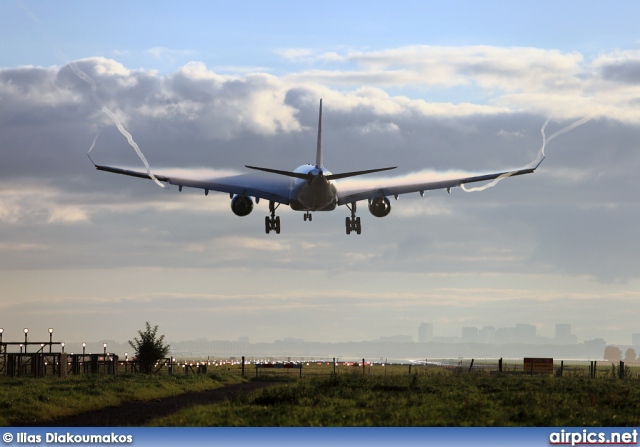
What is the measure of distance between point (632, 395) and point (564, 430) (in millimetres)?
17941

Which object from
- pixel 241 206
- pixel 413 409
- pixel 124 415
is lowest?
pixel 124 415

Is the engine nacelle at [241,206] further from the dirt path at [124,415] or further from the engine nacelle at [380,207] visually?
the dirt path at [124,415]

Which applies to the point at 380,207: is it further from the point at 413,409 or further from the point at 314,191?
the point at 413,409

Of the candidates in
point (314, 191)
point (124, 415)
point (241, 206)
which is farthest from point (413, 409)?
point (241, 206)

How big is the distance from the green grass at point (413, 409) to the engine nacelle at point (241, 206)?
16905mm

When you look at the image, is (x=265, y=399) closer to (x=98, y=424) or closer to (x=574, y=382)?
(x=98, y=424)

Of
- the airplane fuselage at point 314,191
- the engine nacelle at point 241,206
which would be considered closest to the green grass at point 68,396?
the engine nacelle at point 241,206

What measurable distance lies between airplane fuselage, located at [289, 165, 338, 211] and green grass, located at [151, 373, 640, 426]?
1422 centimetres

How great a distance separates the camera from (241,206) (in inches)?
2675

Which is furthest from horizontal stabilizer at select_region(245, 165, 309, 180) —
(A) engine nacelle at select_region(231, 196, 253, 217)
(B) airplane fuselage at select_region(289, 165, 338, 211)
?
(A) engine nacelle at select_region(231, 196, 253, 217)

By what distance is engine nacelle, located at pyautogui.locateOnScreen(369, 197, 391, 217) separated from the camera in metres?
68.7

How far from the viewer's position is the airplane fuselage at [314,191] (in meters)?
63.7

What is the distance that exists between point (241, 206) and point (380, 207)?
30.2 feet

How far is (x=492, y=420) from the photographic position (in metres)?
37.6
